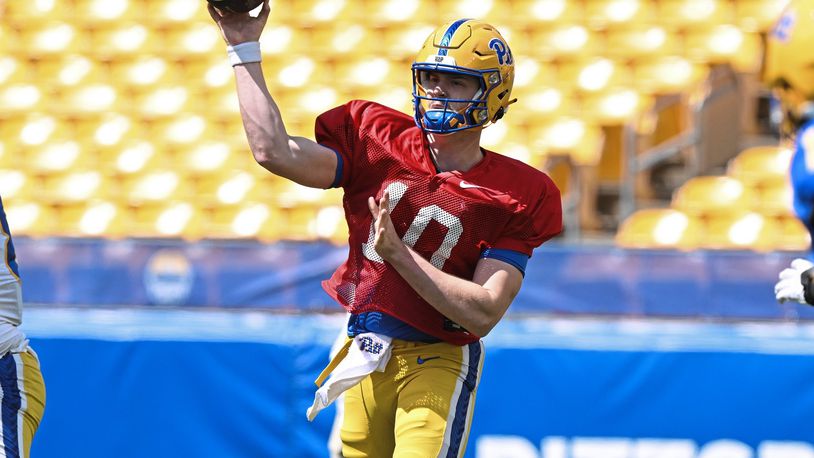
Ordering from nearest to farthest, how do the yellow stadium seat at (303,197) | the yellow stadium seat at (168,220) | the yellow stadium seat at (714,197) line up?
1. the yellow stadium seat at (714,197)
2. the yellow stadium seat at (303,197)
3. the yellow stadium seat at (168,220)

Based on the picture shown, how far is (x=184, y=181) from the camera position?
7.58m

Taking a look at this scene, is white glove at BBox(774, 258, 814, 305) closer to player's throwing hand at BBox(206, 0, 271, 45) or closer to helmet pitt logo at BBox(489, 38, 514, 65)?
helmet pitt logo at BBox(489, 38, 514, 65)

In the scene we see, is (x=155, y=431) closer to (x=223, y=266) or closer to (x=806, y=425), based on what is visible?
(x=223, y=266)

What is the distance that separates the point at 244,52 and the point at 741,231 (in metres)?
4.98

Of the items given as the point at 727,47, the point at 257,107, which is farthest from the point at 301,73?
the point at 257,107

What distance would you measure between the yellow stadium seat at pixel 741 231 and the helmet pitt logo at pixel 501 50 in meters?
4.27

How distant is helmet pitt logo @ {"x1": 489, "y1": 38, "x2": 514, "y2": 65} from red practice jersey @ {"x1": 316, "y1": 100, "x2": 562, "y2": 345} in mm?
265

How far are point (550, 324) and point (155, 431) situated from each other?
1.66 metres

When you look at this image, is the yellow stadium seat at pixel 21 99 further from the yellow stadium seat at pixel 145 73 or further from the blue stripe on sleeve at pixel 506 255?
the blue stripe on sleeve at pixel 506 255

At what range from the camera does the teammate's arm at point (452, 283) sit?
2662 mm

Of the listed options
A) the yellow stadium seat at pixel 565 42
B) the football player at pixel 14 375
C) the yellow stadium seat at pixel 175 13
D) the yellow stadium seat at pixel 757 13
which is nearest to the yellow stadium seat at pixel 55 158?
the yellow stadium seat at pixel 175 13

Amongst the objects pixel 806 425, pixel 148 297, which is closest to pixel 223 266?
pixel 148 297

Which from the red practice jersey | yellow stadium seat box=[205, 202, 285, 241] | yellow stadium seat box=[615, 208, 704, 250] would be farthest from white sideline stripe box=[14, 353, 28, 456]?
yellow stadium seat box=[615, 208, 704, 250]

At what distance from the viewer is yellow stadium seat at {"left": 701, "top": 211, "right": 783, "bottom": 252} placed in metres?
6.85
